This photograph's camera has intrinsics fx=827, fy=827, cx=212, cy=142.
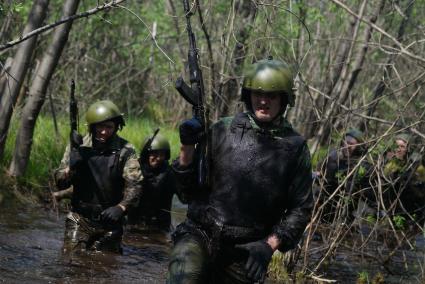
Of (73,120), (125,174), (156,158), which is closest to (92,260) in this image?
(125,174)

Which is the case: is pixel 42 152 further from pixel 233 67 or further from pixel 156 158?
pixel 233 67

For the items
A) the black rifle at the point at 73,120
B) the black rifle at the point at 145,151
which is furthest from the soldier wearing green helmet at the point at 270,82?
the black rifle at the point at 145,151

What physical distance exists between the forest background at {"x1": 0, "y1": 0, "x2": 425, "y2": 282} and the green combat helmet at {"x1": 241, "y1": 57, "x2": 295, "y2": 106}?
1141 mm

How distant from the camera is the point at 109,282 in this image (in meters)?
7.59

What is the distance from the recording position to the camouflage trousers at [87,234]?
8.46 m

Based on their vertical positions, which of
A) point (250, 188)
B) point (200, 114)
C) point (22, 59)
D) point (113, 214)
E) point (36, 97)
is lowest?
point (113, 214)

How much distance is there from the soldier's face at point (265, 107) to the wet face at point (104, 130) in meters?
3.70

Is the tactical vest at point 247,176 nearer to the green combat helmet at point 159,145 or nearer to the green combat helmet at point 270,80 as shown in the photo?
the green combat helmet at point 270,80

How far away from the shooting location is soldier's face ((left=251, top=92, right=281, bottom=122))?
16.1 feet

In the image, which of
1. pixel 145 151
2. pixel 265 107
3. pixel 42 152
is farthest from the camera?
pixel 42 152

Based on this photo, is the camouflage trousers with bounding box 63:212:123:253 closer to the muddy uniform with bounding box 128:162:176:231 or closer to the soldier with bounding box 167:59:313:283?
the muddy uniform with bounding box 128:162:176:231

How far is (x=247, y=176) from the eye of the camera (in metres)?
4.83

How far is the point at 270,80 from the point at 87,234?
4.24 metres

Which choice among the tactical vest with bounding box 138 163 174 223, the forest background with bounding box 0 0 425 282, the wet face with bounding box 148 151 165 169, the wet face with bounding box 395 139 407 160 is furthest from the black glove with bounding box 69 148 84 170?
the wet face with bounding box 395 139 407 160
